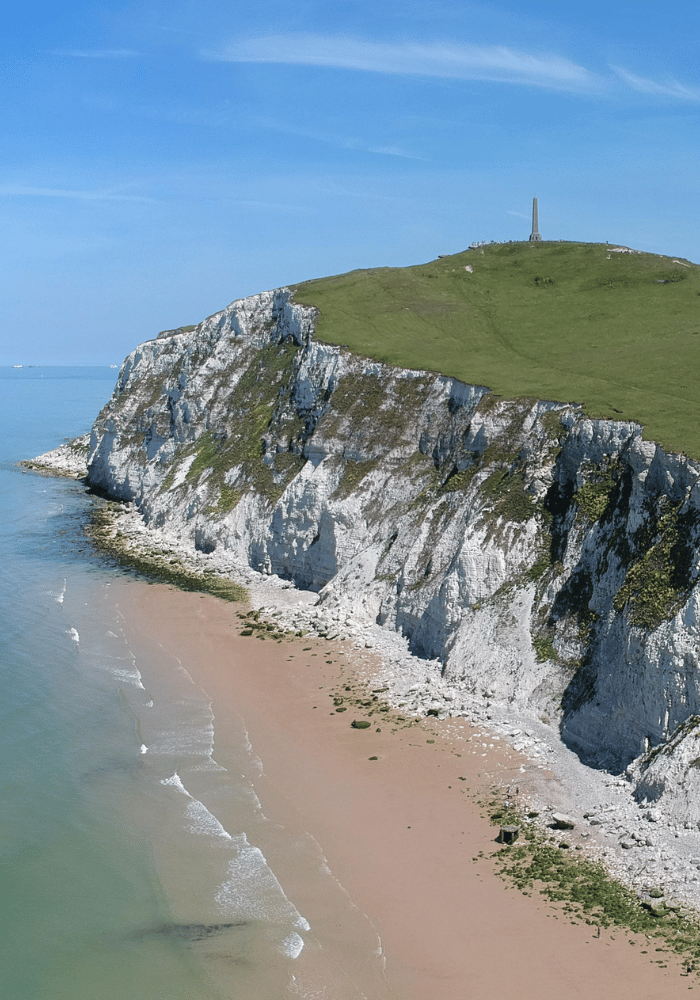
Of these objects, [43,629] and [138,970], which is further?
[43,629]

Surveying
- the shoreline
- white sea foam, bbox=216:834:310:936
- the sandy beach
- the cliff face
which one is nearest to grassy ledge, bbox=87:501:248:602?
the shoreline

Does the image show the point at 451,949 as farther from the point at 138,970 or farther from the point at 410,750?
the point at 410,750

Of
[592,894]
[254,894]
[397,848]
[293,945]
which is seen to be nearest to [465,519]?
[397,848]

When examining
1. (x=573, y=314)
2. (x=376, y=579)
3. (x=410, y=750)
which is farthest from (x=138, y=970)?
(x=573, y=314)

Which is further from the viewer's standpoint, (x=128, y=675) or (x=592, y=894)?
(x=128, y=675)

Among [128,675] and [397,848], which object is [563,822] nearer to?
[397,848]

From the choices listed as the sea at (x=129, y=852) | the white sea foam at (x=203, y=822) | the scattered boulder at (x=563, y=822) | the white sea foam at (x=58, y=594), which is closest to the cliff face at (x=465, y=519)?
the scattered boulder at (x=563, y=822)
